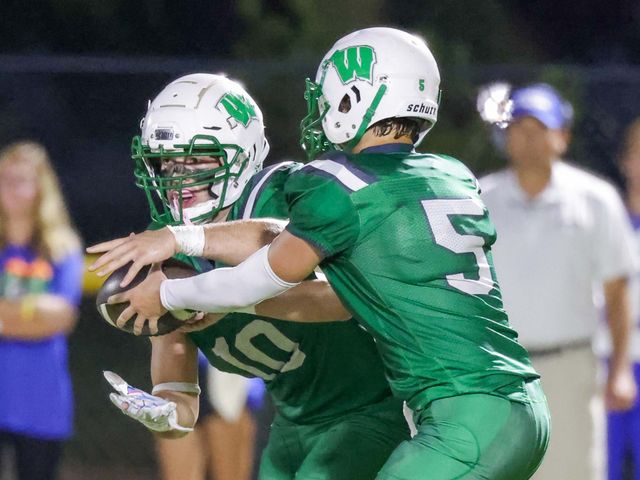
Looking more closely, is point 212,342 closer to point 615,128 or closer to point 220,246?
point 220,246

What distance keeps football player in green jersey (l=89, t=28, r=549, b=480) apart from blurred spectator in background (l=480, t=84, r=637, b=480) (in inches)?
76.4

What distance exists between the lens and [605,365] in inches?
203

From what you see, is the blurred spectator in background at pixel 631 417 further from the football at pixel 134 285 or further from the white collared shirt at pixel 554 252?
the football at pixel 134 285

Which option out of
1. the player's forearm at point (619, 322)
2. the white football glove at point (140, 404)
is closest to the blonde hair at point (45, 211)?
the player's forearm at point (619, 322)

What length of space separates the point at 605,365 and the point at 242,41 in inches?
95.1

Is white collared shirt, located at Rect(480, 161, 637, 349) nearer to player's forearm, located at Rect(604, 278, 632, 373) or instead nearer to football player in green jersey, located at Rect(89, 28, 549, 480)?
player's forearm, located at Rect(604, 278, 632, 373)

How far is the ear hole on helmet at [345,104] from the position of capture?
2.79 m

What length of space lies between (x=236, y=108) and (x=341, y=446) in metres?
0.85

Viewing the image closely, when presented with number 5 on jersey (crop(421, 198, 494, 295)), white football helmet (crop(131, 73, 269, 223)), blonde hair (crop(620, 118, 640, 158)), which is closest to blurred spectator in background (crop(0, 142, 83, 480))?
white football helmet (crop(131, 73, 269, 223))

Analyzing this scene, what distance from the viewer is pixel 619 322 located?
4.91 meters

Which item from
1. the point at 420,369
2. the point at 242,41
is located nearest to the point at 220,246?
the point at 420,369

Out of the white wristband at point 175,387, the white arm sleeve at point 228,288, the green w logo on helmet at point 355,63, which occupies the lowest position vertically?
the white wristband at point 175,387

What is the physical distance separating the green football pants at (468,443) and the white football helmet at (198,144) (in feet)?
2.78

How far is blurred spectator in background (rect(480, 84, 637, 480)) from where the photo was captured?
15.3 feet
